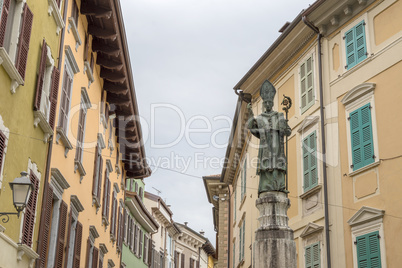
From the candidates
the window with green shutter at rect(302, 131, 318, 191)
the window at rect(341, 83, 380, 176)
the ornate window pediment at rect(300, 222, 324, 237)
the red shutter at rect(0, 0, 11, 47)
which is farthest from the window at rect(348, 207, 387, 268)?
the red shutter at rect(0, 0, 11, 47)

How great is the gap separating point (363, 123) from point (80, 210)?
7.47 metres

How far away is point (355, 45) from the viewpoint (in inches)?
595

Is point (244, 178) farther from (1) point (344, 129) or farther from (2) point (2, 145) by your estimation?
(2) point (2, 145)

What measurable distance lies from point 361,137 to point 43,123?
292 inches

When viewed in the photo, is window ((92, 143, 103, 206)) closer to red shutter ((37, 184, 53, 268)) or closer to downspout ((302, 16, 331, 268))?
red shutter ((37, 184, 53, 268))

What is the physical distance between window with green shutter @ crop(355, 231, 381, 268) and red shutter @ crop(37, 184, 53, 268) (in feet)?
22.8

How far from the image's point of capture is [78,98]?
15.1m

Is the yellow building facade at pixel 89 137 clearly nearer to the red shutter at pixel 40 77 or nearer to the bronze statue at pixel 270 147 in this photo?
the red shutter at pixel 40 77

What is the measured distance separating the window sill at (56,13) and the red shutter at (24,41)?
5.55 ft

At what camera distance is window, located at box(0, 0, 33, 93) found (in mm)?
8922

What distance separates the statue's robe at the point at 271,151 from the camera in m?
10.3

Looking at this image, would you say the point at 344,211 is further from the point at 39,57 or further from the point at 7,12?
the point at 7,12

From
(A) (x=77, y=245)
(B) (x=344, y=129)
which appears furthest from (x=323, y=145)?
(A) (x=77, y=245)

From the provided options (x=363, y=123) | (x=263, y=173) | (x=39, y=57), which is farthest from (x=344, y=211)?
(x=39, y=57)
